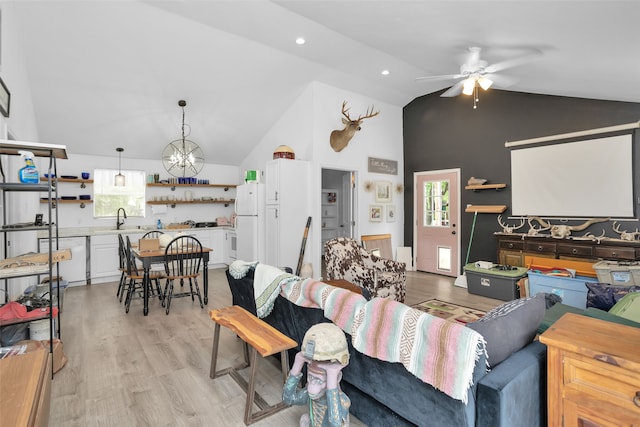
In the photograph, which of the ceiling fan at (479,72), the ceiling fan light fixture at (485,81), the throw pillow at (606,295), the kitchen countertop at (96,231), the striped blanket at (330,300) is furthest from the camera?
the kitchen countertop at (96,231)

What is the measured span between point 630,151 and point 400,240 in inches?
152

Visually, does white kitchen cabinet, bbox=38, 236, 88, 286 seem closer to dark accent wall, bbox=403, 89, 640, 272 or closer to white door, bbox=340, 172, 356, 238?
white door, bbox=340, 172, 356, 238

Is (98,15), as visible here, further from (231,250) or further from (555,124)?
(555,124)

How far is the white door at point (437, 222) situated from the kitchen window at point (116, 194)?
5657 mm

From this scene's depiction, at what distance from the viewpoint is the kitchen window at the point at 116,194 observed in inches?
242

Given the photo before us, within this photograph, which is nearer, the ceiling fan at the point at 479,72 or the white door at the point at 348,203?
the ceiling fan at the point at 479,72

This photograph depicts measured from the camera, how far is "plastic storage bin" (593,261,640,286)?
3656 mm

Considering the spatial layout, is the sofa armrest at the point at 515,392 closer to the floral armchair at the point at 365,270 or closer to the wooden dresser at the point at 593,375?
the wooden dresser at the point at 593,375

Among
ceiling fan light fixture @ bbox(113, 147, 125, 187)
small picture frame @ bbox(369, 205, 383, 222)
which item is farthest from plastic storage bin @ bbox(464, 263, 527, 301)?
ceiling fan light fixture @ bbox(113, 147, 125, 187)

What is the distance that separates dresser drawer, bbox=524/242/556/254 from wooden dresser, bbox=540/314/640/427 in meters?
3.78

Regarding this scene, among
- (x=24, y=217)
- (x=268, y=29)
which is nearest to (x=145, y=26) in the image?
(x=268, y=29)

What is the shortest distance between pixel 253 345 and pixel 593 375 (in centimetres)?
163

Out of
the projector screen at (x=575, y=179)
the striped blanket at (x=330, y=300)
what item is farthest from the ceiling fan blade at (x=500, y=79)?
the striped blanket at (x=330, y=300)

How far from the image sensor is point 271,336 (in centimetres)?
211
